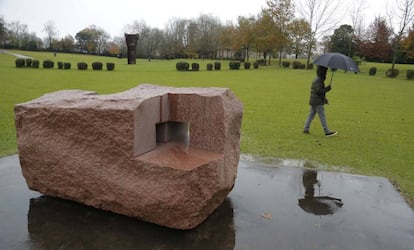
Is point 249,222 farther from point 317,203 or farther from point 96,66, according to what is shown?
point 96,66

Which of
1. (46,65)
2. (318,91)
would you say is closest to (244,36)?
(46,65)

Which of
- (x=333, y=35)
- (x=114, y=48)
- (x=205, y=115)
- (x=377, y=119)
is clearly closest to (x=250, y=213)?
(x=205, y=115)

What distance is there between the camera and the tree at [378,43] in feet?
150

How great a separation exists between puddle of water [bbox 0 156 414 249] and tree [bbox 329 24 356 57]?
1997 inches

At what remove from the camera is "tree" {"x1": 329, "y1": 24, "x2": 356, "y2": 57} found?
50.3 m

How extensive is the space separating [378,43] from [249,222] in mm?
50584

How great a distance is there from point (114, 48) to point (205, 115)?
3159 inches

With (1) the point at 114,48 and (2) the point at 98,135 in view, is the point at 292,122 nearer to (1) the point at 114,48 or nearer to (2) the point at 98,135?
(2) the point at 98,135

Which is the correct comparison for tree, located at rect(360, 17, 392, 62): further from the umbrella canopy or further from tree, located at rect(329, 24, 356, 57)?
the umbrella canopy

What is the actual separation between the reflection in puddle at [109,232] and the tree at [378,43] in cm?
5018

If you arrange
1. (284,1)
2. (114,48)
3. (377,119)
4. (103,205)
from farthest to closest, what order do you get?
(114,48)
(284,1)
(377,119)
(103,205)

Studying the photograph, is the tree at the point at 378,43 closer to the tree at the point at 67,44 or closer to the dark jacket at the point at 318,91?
the dark jacket at the point at 318,91

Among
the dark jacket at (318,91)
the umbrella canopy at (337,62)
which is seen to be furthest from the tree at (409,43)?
the umbrella canopy at (337,62)

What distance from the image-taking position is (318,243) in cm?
338
